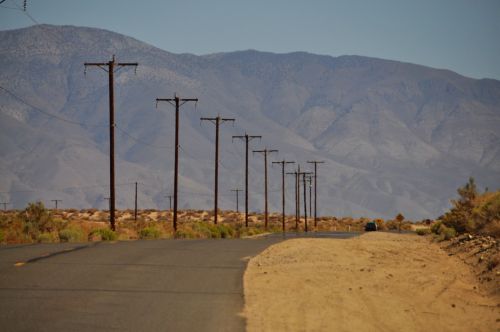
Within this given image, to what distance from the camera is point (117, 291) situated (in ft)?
46.1

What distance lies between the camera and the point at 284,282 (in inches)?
660

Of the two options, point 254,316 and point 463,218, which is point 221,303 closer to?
point 254,316

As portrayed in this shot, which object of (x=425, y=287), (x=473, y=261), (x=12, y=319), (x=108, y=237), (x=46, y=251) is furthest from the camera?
(x=108, y=237)

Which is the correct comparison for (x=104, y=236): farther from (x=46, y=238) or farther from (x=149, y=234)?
(x=149, y=234)

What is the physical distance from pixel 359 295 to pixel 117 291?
4.56 metres

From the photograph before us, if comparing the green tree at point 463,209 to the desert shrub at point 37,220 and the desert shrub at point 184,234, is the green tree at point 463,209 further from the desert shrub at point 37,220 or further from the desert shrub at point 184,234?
the desert shrub at point 37,220

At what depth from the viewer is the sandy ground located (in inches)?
515

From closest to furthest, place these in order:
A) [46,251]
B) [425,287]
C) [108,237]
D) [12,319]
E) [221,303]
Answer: [12,319] < [221,303] < [425,287] < [46,251] < [108,237]

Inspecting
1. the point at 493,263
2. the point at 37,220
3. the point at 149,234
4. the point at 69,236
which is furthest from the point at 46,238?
the point at 493,263

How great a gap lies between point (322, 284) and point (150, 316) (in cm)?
565

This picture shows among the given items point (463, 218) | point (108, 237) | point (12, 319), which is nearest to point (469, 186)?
point (463, 218)

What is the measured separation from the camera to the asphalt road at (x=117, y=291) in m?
11.4

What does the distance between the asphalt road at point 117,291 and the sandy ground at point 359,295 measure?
0.56 metres

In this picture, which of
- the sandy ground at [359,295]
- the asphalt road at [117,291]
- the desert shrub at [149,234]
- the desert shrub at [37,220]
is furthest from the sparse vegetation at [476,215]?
the desert shrub at [37,220]
